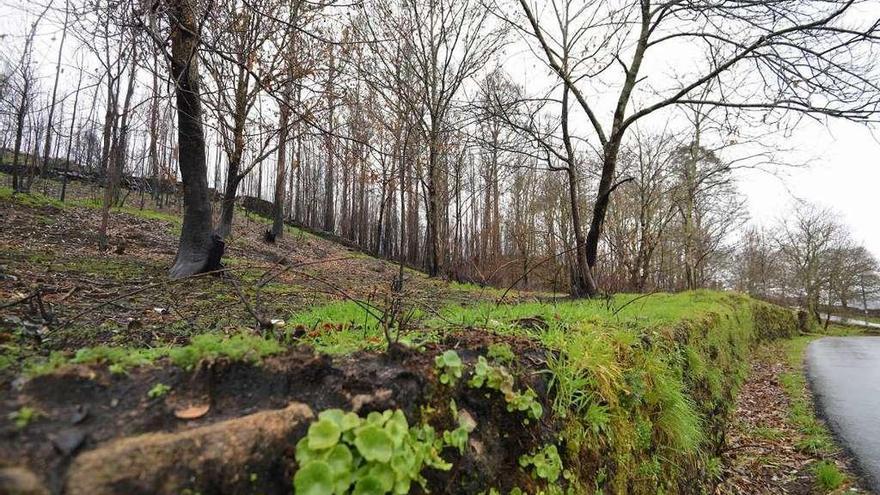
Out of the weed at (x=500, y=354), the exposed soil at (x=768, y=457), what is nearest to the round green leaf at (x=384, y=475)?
the weed at (x=500, y=354)

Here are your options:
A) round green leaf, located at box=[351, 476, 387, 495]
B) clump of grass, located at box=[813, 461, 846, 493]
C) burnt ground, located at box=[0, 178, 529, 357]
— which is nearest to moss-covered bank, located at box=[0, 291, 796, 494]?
round green leaf, located at box=[351, 476, 387, 495]

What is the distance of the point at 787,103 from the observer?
6539 mm

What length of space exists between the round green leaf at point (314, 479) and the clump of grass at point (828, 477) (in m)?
4.86

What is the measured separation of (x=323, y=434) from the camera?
4.02 feet

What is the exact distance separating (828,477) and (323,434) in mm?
4965

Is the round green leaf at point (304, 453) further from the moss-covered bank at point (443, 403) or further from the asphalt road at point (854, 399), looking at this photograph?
the asphalt road at point (854, 399)

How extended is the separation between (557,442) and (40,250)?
324 inches

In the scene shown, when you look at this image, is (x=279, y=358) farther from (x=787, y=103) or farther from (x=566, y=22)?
(x=566, y=22)

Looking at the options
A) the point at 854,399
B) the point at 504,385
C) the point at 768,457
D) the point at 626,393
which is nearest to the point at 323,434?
the point at 504,385

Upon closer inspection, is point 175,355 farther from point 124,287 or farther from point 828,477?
point 828,477

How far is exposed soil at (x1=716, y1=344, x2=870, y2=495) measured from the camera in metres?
3.92

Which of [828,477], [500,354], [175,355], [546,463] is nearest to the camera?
[175,355]

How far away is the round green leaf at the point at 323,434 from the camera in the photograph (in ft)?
3.93

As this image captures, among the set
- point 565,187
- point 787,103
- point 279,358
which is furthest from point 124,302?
point 565,187
